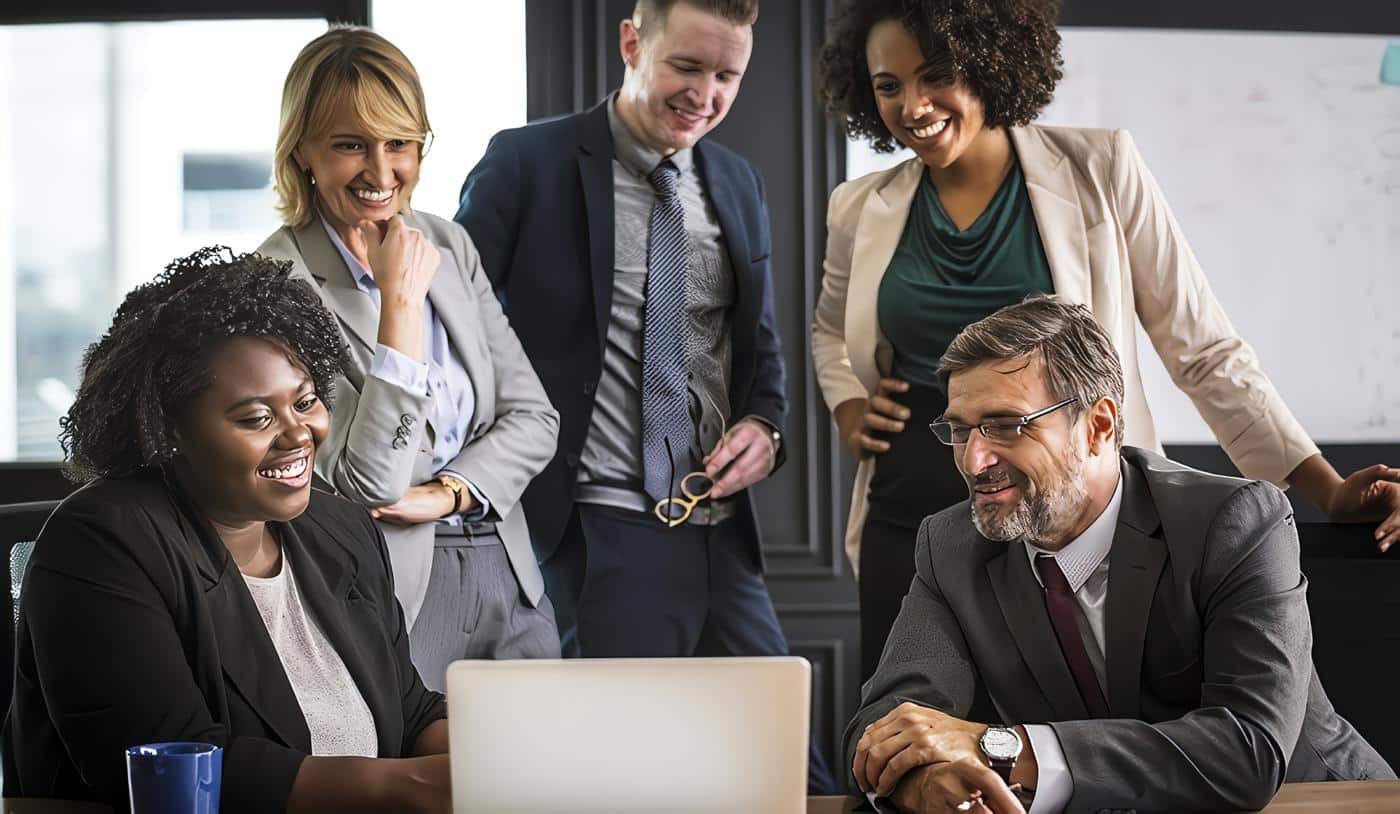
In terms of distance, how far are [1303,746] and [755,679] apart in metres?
1.03

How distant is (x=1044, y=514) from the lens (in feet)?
6.51

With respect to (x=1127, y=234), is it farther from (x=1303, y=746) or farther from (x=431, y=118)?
(x=431, y=118)

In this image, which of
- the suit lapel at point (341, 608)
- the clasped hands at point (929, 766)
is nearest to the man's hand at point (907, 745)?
the clasped hands at point (929, 766)

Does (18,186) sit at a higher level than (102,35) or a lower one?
lower

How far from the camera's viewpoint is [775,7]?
3.46 m

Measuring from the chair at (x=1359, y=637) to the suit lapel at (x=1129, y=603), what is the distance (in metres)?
0.43

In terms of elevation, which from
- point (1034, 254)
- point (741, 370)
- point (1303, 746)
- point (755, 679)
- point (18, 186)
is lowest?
point (1303, 746)

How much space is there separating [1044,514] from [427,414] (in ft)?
3.60

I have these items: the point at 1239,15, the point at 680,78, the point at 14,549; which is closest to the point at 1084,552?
the point at 680,78

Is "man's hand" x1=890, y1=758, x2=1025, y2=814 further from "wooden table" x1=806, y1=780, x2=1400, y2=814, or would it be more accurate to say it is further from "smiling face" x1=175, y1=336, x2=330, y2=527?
"smiling face" x1=175, y1=336, x2=330, y2=527

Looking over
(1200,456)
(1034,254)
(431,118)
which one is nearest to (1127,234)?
(1034,254)

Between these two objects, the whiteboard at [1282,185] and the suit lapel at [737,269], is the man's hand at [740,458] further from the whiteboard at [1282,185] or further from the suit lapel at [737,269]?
the whiteboard at [1282,185]

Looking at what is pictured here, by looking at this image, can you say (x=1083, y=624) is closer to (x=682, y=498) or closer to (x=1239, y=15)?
(x=682, y=498)

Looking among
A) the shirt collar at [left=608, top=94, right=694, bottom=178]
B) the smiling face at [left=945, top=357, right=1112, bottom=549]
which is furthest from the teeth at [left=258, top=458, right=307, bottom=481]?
the shirt collar at [left=608, top=94, right=694, bottom=178]
